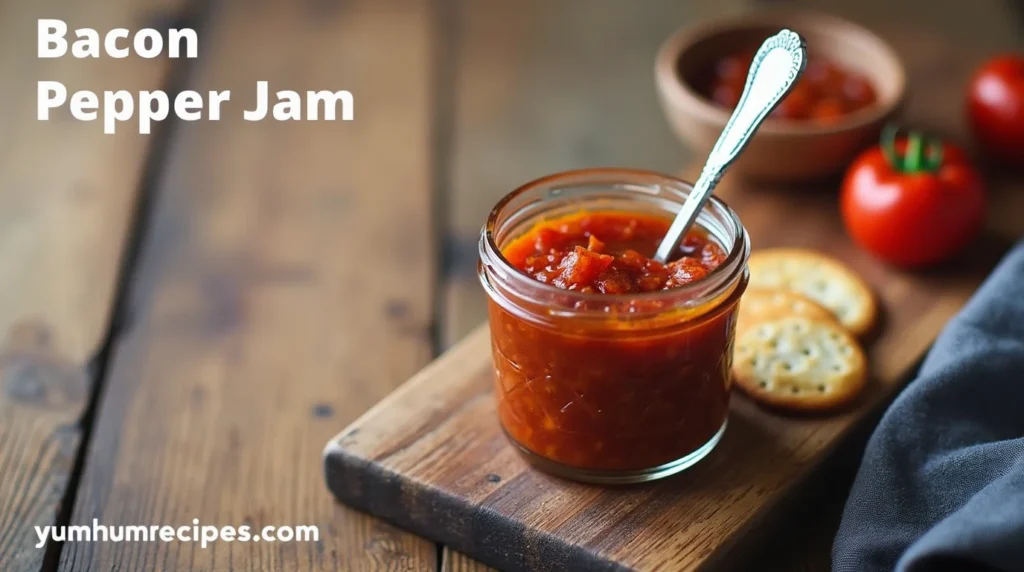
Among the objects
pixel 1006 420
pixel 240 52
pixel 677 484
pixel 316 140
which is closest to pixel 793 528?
pixel 677 484

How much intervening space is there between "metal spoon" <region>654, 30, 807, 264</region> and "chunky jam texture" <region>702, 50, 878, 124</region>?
34.1 inches

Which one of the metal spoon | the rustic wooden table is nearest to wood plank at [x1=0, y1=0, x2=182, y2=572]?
the rustic wooden table

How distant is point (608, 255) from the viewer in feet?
6.31

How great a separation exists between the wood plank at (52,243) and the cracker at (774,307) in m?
1.31

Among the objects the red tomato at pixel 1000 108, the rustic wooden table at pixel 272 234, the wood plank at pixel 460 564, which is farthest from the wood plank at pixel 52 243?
the red tomato at pixel 1000 108

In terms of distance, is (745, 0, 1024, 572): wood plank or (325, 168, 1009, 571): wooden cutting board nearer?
(325, 168, 1009, 571): wooden cutting board

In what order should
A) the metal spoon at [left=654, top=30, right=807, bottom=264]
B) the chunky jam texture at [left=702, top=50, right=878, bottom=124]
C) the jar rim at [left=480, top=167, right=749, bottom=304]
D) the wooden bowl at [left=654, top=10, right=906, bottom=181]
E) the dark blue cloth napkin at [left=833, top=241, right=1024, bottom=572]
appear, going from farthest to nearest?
the chunky jam texture at [left=702, top=50, right=878, bottom=124] → the wooden bowl at [left=654, top=10, right=906, bottom=181] → the metal spoon at [left=654, top=30, right=807, bottom=264] → the jar rim at [left=480, top=167, right=749, bottom=304] → the dark blue cloth napkin at [left=833, top=241, right=1024, bottom=572]

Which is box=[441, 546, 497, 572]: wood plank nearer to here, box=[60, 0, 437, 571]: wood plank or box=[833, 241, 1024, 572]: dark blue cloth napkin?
box=[60, 0, 437, 571]: wood plank

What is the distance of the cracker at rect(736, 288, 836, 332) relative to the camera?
7.67ft

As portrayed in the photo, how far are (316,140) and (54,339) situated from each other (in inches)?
40.2

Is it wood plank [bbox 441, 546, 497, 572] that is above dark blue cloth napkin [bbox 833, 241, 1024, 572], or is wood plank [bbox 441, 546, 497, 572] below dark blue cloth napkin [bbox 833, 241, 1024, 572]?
below

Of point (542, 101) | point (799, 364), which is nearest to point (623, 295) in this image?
point (799, 364)

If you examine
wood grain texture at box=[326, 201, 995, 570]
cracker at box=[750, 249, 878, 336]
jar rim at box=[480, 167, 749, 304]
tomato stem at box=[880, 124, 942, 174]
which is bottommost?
wood grain texture at box=[326, 201, 995, 570]

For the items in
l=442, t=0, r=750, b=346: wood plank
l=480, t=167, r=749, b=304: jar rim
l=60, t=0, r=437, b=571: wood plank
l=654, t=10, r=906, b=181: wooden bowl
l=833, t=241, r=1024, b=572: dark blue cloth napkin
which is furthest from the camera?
l=442, t=0, r=750, b=346: wood plank
